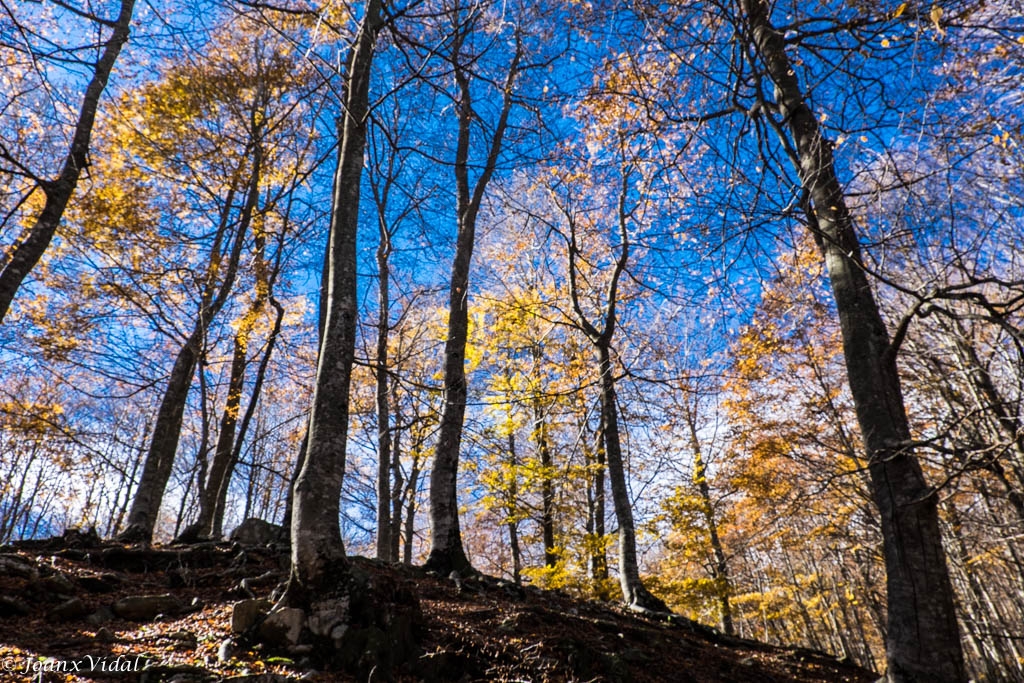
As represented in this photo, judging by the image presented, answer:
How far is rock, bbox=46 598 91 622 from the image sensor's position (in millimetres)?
3713

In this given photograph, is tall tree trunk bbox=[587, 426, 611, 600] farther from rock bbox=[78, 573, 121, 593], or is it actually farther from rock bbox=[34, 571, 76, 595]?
rock bbox=[34, 571, 76, 595]

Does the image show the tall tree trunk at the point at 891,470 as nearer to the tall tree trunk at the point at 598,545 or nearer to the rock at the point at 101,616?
the tall tree trunk at the point at 598,545

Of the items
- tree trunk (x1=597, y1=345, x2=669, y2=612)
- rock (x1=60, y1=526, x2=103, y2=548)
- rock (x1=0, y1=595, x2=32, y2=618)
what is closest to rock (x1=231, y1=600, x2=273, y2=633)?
rock (x1=0, y1=595, x2=32, y2=618)

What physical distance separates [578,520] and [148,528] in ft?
34.8

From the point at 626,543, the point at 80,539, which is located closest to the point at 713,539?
the point at 626,543

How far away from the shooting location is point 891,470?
347cm

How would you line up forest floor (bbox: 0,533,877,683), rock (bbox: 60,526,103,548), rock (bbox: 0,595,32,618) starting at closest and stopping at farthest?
forest floor (bbox: 0,533,877,683), rock (bbox: 0,595,32,618), rock (bbox: 60,526,103,548)

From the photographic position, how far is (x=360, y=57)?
476 centimetres

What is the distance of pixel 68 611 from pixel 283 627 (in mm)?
2247

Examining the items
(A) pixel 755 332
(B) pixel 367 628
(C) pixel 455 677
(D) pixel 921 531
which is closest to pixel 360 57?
(B) pixel 367 628

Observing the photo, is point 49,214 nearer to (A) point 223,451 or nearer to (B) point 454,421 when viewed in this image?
(A) point 223,451

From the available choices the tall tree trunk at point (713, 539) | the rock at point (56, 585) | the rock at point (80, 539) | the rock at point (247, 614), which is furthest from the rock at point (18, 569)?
the tall tree trunk at point (713, 539)

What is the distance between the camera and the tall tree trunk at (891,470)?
10.2ft

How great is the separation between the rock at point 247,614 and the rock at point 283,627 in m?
0.15
